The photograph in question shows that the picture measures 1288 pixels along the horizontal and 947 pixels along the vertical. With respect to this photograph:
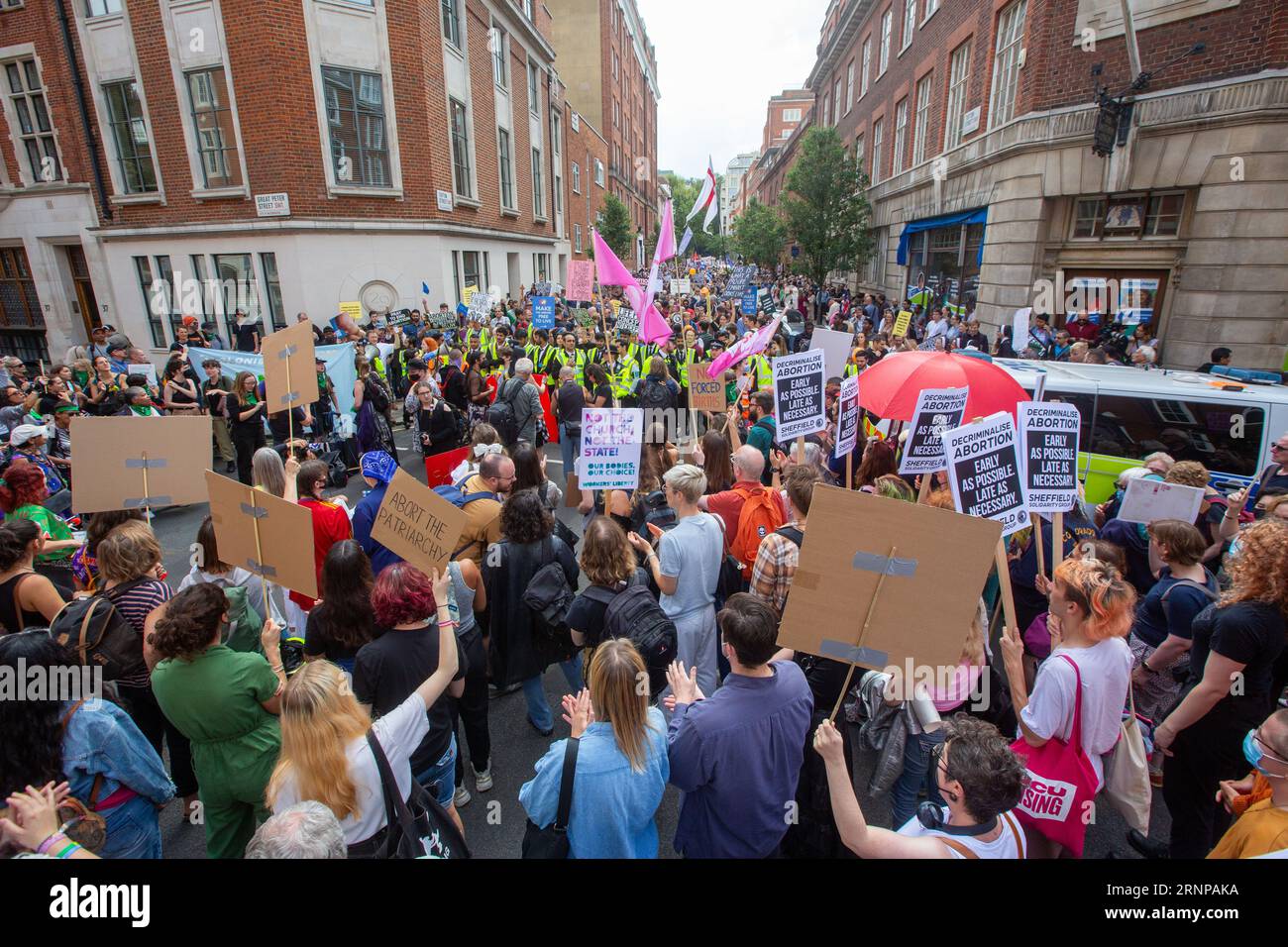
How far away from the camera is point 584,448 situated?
4.72m

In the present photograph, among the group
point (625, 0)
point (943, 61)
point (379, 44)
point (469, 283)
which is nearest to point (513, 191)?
point (469, 283)

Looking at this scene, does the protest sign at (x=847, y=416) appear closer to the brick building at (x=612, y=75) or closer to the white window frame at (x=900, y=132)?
the white window frame at (x=900, y=132)

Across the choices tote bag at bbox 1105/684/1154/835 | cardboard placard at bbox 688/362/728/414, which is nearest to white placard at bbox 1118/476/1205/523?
tote bag at bbox 1105/684/1154/835

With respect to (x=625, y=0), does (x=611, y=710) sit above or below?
below

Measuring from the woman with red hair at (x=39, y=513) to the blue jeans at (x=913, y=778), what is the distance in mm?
5583

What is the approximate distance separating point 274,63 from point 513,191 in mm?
10426

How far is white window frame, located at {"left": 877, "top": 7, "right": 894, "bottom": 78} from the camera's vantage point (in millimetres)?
24675

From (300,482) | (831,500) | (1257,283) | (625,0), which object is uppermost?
(625,0)

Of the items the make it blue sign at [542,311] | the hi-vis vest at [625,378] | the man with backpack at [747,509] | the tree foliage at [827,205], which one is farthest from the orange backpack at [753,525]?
the tree foliage at [827,205]

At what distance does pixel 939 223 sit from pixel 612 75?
40593 millimetres

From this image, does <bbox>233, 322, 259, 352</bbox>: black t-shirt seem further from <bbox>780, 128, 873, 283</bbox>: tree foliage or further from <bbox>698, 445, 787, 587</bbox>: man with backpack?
<bbox>780, 128, 873, 283</bbox>: tree foliage

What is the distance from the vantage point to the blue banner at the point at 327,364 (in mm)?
9219

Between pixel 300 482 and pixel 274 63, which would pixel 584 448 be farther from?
pixel 274 63

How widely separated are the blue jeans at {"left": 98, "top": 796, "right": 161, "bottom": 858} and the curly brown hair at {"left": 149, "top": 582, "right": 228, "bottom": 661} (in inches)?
26.4
